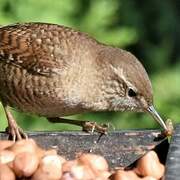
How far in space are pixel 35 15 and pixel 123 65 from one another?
200 cm

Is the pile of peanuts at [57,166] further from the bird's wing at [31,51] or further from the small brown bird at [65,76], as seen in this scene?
the bird's wing at [31,51]

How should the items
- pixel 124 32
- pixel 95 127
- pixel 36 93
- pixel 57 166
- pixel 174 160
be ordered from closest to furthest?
1. pixel 174 160
2. pixel 57 166
3. pixel 95 127
4. pixel 36 93
5. pixel 124 32

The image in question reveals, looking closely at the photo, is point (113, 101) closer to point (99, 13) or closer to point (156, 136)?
point (156, 136)

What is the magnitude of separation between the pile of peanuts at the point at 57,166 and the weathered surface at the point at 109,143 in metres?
0.11

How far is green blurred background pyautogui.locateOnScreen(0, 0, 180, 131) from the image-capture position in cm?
755

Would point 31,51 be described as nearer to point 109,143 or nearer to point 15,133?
point 15,133

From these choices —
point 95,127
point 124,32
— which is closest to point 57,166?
point 95,127

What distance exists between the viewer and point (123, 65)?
5719mm

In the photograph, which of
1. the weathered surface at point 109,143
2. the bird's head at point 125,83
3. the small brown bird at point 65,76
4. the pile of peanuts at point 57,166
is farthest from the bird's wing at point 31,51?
the pile of peanuts at point 57,166

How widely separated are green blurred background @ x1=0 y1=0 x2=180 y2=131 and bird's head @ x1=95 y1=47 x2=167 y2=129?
146cm

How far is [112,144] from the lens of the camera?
496 cm

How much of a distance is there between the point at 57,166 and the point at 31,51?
1.43 meters

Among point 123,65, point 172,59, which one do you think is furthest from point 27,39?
point 172,59

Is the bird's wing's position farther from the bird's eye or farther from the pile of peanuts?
the pile of peanuts
